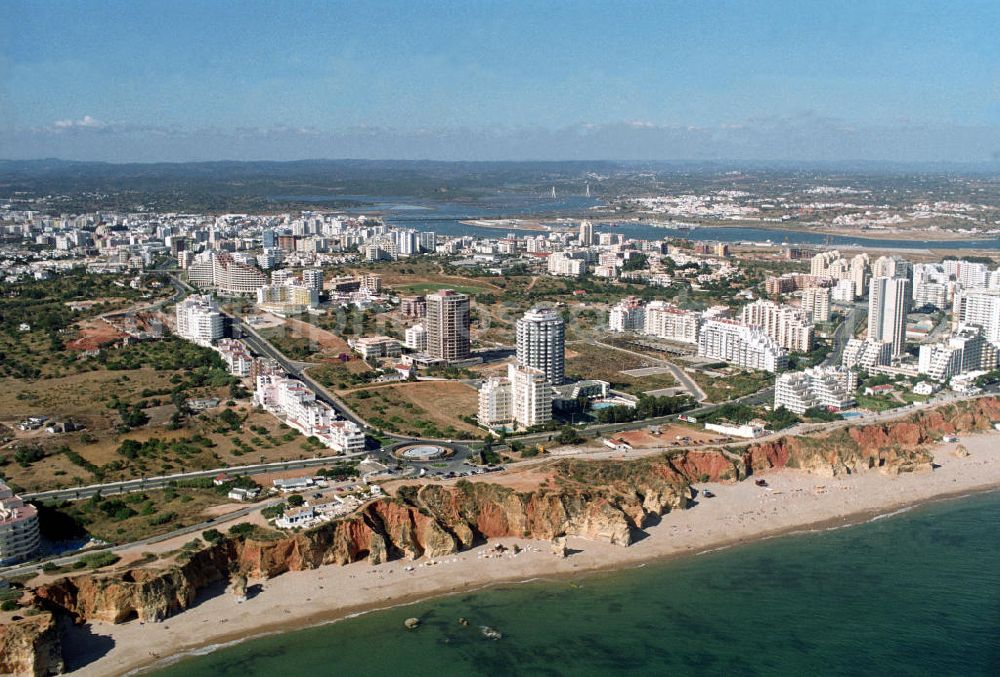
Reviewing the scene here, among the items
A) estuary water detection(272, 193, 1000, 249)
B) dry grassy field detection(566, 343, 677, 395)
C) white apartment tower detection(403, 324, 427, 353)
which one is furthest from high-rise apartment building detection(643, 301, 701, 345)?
estuary water detection(272, 193, 1000, 249)

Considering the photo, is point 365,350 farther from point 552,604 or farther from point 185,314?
point 552,604

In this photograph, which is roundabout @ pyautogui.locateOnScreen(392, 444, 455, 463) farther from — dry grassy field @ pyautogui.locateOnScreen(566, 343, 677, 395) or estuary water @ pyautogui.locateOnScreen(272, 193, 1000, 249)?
estuary water @ pyautogui.locateOnScreen(272, 193, 1000, 249)

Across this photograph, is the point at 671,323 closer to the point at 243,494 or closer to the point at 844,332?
the point at 844,332

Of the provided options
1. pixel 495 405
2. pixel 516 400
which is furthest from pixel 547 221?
pixel 495 405

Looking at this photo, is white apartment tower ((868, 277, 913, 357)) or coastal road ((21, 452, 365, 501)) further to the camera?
white apartment tower ((868, 277, 913, 357))

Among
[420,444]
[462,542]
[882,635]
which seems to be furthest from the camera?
[420,444]

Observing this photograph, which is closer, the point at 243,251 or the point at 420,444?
the point at 420,444

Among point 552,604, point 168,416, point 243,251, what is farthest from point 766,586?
point 243,251
